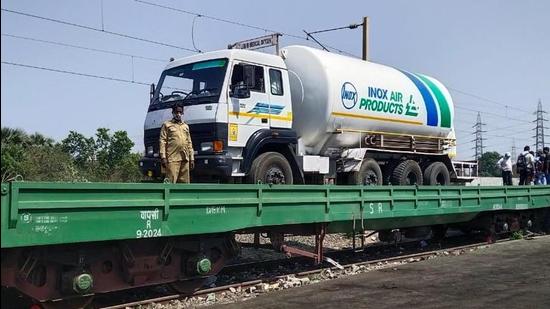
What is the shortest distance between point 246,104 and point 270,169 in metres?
1.10

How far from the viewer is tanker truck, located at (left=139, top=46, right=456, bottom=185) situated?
8.60 m

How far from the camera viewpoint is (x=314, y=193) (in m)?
7.60

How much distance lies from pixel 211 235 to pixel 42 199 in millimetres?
2362

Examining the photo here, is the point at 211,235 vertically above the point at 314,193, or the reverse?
the point at 314,193

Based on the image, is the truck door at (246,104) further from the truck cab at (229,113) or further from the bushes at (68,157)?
the bushes at (68,157)

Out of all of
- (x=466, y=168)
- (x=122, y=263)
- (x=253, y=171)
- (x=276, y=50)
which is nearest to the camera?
(x=122, y=263)

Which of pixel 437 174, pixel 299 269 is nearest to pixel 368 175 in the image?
pixel 437 174

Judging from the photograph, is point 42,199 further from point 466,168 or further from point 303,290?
point 466,168

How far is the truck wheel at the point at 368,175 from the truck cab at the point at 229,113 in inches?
65.5

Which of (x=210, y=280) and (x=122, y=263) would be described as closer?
(x=122, y=263)

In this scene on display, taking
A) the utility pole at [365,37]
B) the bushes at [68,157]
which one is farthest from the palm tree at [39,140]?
the utility pole at [365,37]

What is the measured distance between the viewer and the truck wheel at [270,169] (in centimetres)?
864

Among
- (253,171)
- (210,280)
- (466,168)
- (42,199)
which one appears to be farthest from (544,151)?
(42,199)

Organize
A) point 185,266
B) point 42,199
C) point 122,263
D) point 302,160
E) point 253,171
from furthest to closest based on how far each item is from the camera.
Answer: point 302,160, point 253,171, point 185,266, point 122,263, point 42,199
